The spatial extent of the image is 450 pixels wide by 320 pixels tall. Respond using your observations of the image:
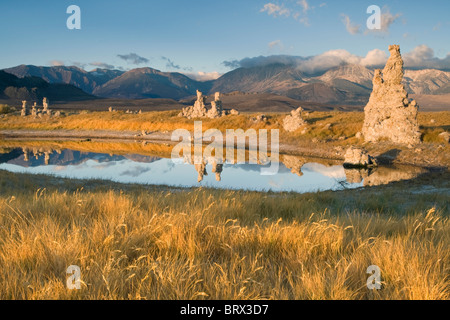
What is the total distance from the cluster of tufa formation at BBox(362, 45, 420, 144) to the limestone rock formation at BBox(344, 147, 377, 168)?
654 cm

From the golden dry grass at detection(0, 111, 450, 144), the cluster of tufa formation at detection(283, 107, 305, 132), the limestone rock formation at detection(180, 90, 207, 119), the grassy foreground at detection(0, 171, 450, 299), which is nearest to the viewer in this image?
the grassy foreground at detection(0, 171, 450, 299)

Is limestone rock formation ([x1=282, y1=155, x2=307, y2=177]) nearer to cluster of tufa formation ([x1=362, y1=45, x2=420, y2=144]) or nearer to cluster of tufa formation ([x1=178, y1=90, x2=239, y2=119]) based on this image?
cluster of tufa formation ([x1=362, y1=45, x2=420, y2=144])

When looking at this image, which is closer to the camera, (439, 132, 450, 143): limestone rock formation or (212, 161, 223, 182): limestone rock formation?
(212, 161, 223, 182): limestone rock formation

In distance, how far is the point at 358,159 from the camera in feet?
86.9

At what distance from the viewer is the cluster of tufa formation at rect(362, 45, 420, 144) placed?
102 ft

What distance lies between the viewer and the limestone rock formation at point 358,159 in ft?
86.6

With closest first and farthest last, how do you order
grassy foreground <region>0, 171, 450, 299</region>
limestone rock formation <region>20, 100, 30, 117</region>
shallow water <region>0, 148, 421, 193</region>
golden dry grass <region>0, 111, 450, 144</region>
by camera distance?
1. grassy foreground <region>0, 171, 450, 299</region>
2. shallow water <region>0, 148, 421, 193</region>
3. golden dry grass <region>0, 111, 450, 144</region>
4. limestone rock formation <region>20, 100, 30, 117</region>

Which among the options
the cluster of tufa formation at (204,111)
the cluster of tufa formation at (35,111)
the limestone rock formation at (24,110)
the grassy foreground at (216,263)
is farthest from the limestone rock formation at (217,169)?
the limestone rock formation at (24,110)

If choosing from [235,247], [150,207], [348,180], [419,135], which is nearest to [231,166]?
[348,180]

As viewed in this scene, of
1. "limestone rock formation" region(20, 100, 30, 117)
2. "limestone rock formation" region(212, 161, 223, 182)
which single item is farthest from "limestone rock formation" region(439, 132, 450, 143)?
"limestone rock formation" region(20, 100, 30, 117)

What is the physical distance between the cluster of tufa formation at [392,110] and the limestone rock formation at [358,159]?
6.54 meters

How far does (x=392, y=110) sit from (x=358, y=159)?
30.0 feet

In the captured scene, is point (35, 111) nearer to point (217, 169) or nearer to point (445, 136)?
point (217, 169)

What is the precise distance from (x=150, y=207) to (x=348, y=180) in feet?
58.0
